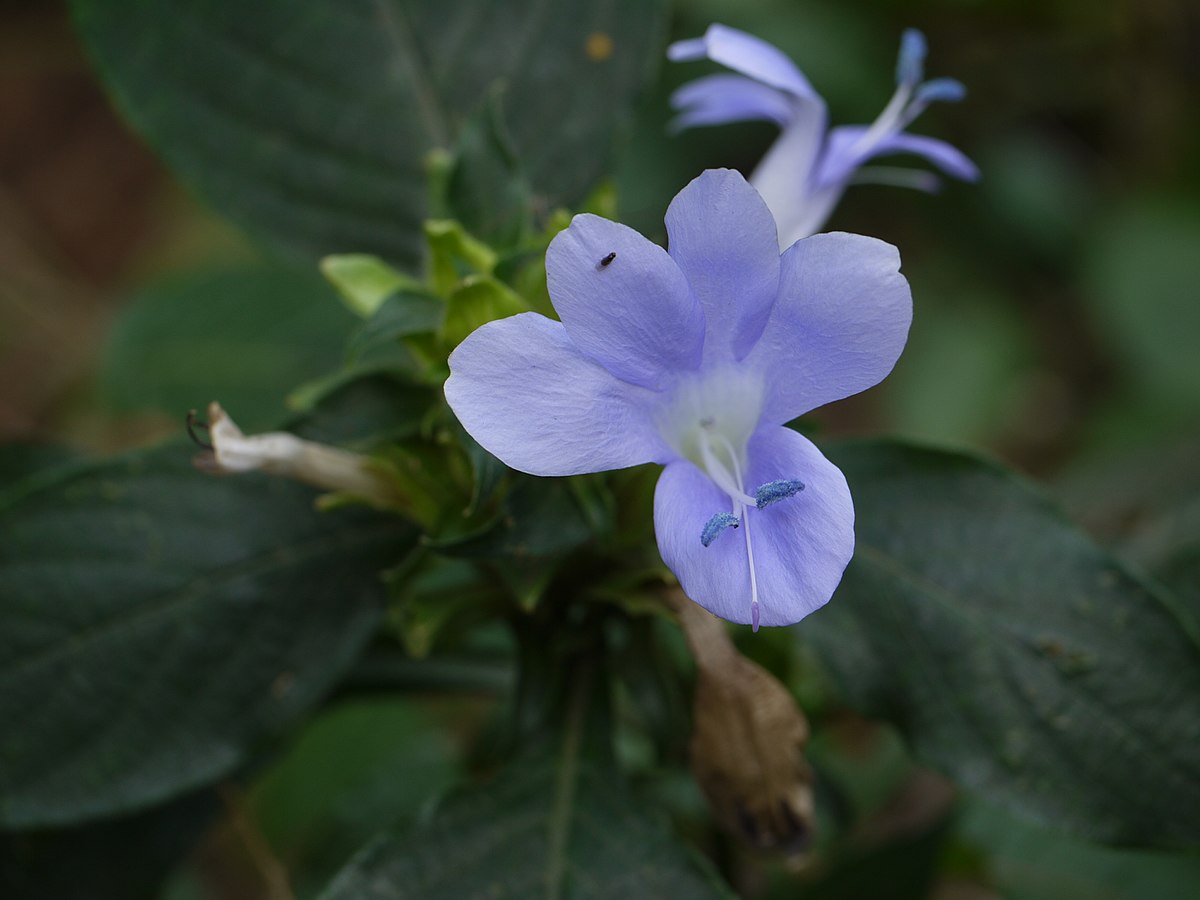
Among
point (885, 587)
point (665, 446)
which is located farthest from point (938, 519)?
point (665, 446)

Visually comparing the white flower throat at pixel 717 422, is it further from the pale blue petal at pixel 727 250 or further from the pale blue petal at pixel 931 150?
the pale blue petal at pixel 931 150

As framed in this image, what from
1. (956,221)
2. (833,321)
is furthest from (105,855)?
(956,221)

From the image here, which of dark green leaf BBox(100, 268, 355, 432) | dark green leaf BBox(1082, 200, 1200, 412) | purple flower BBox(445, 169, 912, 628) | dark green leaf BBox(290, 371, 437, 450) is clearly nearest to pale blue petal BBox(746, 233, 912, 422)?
purple flower BBox(445, 169, 912, 628)

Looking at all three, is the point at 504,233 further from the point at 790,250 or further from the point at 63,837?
the point at 63,837

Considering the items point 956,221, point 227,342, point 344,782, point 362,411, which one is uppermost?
point 362,411

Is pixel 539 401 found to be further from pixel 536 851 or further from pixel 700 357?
pixel 536 851

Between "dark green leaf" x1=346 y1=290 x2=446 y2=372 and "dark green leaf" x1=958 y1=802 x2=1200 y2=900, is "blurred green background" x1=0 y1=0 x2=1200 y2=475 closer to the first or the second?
"dark green leaf" x1=958 y1=802 x2=1200 y2=900

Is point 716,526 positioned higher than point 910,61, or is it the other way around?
point 910,61
